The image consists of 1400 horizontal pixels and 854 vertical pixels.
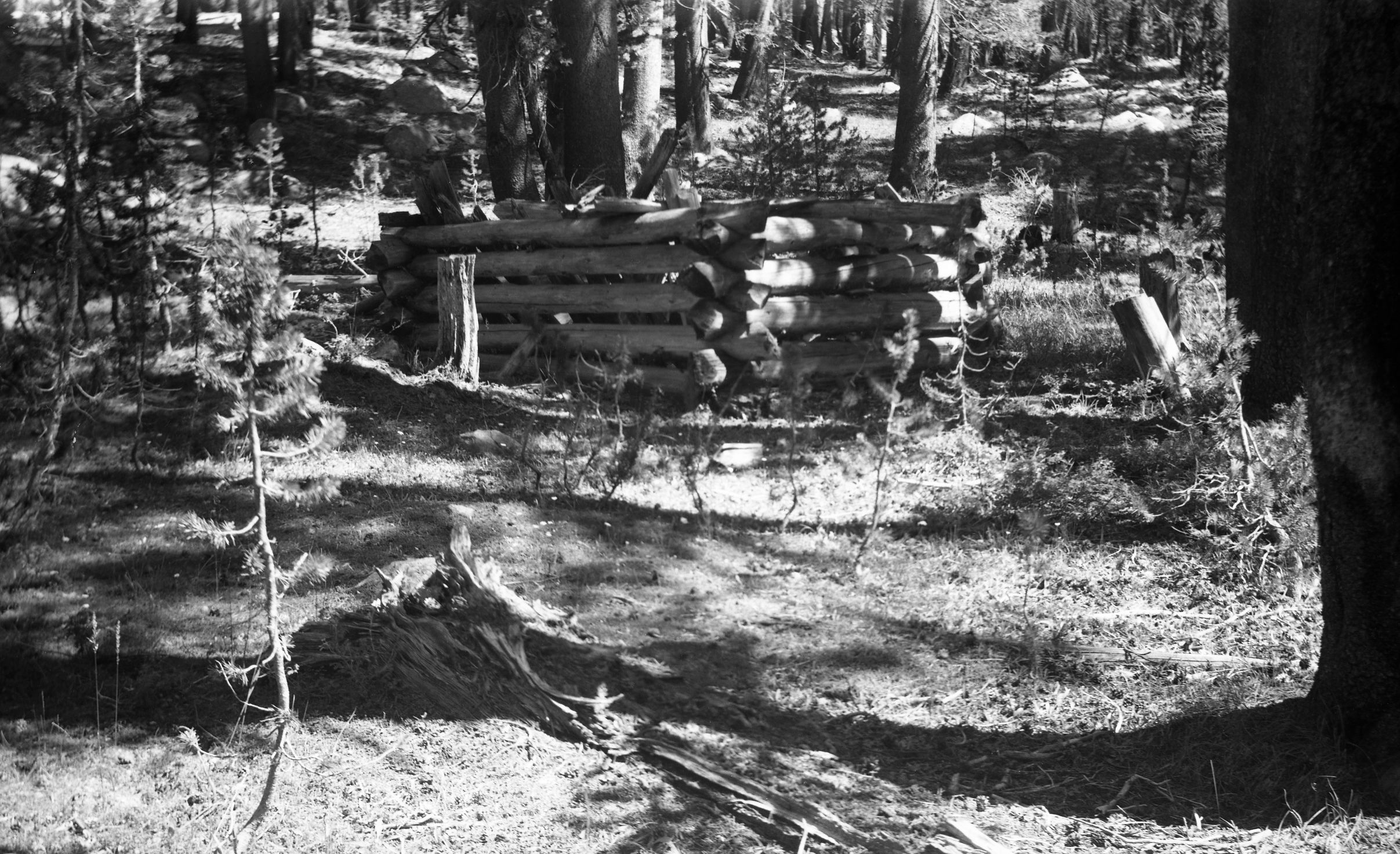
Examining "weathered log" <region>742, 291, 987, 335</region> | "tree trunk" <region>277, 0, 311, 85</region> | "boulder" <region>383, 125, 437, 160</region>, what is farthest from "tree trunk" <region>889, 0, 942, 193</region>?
"tree trunk" <region>277, 0, 311, 85</region>

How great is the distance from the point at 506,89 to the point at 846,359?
5.52m

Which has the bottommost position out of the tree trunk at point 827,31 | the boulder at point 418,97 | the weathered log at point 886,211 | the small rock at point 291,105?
the weathered log at point 886,211

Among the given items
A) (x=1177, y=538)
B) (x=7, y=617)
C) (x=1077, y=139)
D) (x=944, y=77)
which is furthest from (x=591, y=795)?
(x=944, y=77)

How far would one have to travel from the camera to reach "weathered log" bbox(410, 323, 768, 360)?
28.6ft

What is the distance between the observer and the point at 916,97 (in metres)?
14.9

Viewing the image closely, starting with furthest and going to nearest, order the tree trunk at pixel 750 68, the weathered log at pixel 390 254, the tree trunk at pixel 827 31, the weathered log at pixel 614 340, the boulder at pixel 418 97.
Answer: the tree trunk at pixel 827 31
the tree trunk at pixel 750 68
the boulder at pixel 418 97
the weathered log at pixel 390 254
the weathered log at pixel 614 340

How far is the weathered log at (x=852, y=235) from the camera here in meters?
9.00

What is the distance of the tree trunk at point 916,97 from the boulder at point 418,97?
10801 mm

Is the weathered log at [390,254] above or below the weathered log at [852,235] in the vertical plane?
below

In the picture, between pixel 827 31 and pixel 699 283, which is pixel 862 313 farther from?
pixel 827 31

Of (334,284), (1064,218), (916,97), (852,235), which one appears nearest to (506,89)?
(334,284)

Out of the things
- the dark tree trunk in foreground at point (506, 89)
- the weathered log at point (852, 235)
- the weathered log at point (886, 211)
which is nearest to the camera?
the weathered log at point (852, 235)

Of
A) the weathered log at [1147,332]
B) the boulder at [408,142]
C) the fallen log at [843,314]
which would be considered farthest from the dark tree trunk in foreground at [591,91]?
the boulder at [408,142]

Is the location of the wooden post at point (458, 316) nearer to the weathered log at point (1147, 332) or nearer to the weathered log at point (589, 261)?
the weathered log at point (589, 261)
